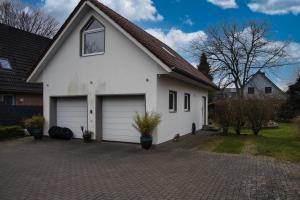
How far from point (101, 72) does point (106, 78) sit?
1.32ft

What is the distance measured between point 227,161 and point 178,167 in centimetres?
189

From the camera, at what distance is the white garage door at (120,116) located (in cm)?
1342

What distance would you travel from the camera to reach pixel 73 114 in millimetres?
15266

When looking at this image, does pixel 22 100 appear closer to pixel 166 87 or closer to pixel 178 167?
pixel 166 87

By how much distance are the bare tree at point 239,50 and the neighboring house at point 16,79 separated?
22780 millimetres

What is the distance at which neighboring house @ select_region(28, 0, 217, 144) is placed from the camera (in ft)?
41.8

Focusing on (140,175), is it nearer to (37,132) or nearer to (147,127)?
(147,127)

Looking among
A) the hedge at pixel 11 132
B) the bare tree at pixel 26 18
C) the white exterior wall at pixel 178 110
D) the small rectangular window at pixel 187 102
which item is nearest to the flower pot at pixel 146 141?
the white exterior wall at pixel 178 110

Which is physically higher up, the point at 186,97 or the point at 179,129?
the point at 186,97

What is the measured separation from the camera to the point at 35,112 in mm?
18797

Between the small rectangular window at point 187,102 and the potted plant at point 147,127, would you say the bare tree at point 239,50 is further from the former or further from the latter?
the potted plant at point 147,127

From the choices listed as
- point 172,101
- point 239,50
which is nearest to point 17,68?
point 172,101

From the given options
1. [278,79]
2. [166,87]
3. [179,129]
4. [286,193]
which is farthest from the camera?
[278,79]

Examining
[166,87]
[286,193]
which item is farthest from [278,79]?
[286,193]
